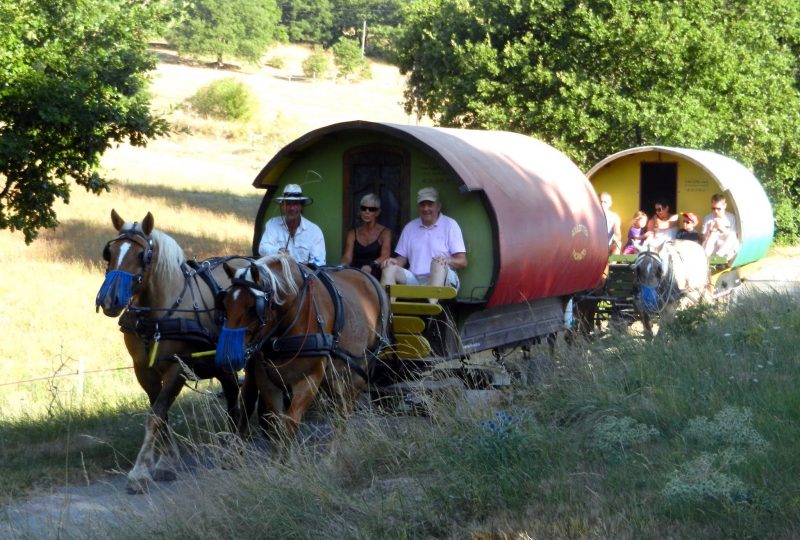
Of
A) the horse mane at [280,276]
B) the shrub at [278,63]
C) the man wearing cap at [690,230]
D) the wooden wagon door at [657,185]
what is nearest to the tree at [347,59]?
Result: the shrub at [278,63]

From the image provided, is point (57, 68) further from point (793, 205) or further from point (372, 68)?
point (372, 68)

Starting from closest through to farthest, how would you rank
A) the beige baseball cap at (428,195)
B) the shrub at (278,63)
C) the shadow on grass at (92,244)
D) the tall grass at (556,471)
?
1. the tall grass at (556,471)
2. the beige baseball cap at (428,195)
3. the shadow on grass at (92,244)
4. the shrub at (278,63)

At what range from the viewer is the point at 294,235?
9484 mm

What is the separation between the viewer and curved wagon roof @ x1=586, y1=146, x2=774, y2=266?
1519 cm

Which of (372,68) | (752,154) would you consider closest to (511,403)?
(752,154)

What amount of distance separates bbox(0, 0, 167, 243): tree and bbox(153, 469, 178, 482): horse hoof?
5.60 m

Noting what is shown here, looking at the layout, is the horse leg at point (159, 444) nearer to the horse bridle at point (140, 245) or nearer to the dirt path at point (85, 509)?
the dirt path at point (85, 509)

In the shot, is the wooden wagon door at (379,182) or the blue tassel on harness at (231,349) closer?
the blue tassel on harness at (231,349)

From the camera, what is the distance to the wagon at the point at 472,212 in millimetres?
8859

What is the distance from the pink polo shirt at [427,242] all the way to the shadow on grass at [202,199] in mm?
21542

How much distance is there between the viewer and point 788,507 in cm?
466

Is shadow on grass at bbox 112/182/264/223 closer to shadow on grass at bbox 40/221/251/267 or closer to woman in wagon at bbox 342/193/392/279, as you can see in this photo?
shadow on grass at bbox 40/221/251/267

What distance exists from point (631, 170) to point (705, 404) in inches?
425

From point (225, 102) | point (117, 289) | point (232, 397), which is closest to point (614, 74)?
point (232, 397)
